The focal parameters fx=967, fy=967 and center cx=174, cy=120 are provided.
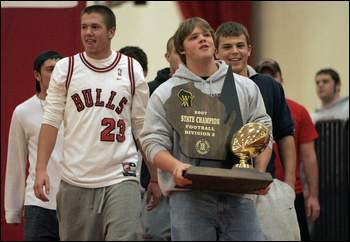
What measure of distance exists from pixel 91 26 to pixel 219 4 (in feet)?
23.6

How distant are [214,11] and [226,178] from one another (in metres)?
8.44

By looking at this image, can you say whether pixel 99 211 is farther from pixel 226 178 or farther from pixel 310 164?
pixel 310 164

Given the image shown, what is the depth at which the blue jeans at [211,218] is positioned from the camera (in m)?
4.68

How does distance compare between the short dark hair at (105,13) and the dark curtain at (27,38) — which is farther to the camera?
the dark curtain at (27,38)

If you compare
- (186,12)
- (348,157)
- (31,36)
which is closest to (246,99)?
(31,36)

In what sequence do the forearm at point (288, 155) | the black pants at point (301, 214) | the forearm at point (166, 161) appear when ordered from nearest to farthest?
the forearm at point (166, 161), the forearm at point (288, 155), the black pants at point (301, 214)

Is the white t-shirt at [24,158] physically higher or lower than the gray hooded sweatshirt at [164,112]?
lower

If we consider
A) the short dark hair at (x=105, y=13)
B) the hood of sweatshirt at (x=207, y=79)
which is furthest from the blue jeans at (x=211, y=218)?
the short dark hair at (x=105, y=13)

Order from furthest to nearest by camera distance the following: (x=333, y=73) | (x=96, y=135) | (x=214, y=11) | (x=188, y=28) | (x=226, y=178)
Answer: (x=214, y=11), (x=333, y=73), (x=96, y=135), (x=188, y=28), (x=226, y=178)

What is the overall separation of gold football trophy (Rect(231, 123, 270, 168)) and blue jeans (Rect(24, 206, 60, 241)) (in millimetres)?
2087

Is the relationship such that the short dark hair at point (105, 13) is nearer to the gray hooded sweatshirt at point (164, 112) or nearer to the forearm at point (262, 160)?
the gray hooded sweatshirt at point (164, 112)

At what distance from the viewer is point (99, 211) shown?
5.28 m

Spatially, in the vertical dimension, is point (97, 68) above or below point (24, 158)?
above

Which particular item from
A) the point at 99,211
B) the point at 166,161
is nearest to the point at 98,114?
the point at 99,211
